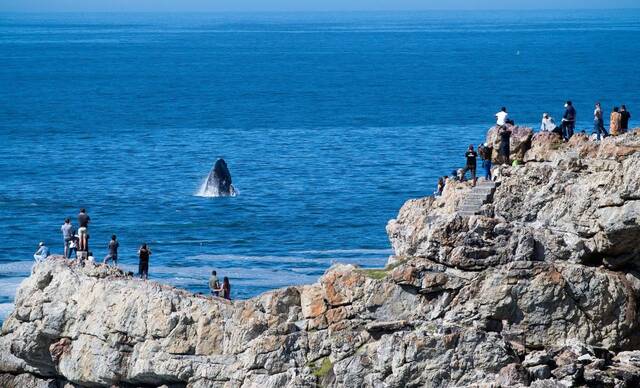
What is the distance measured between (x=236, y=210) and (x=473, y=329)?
56.1m

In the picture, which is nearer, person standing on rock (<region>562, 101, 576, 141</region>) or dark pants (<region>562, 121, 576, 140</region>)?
person standing on rock (<region>562, 101, 576, 141</region>)

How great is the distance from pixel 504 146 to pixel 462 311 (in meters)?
8.37

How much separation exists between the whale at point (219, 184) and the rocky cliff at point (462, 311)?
185 ft

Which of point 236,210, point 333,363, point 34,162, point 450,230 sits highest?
point 34,162

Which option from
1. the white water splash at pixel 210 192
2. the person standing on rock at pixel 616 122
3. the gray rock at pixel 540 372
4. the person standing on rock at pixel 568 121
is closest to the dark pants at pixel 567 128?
the person standing on rock at pixel 568 121

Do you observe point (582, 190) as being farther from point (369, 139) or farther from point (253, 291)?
point (369, 139)

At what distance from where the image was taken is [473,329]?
41.6 metres

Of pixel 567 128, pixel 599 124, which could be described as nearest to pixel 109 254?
pixel 567 128

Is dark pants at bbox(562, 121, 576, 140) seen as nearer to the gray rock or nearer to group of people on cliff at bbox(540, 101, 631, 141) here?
group of people on cliff at bbox(540, 101, 631, 141)

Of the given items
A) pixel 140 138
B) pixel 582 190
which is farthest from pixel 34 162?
pixel 582 190

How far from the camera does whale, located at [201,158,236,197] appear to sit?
104062mm

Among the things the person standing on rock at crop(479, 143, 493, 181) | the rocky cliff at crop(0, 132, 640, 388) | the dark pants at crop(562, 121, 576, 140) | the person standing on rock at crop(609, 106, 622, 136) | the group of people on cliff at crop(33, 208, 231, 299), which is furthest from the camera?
the dark pants at crop(562, 121, 576, 140)

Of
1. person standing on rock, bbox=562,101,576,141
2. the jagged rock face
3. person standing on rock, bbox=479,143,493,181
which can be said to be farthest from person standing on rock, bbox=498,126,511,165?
person standing on rock, bbox=562,101,576,141

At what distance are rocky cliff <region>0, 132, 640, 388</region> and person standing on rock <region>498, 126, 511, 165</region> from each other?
4.45ft
